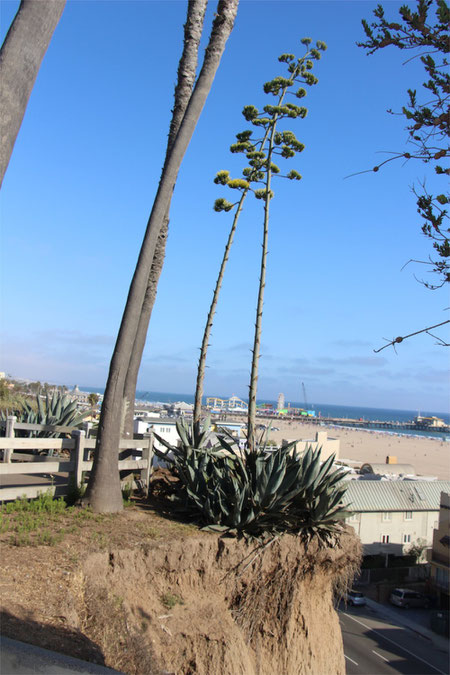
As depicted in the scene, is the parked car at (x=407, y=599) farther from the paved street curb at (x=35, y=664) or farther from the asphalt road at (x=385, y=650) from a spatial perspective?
the paved street curb at (x=35, y=664)

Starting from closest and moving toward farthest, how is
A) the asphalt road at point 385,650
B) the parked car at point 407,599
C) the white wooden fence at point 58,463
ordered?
the white wooden fence at point 58,463, the asphalt road at point 385,650, the parked car at point 407,599

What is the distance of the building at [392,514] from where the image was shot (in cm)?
3750

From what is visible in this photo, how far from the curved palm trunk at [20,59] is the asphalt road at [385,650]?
21381 millimetres

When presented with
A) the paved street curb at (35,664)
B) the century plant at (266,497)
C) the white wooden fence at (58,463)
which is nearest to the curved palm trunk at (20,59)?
the paved street curb at (35,664)

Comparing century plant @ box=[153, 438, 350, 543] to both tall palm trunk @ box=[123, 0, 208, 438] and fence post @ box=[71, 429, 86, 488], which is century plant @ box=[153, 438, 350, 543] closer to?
fence post @ box=[71, 429, 86, 488]

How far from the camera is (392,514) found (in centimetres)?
3819

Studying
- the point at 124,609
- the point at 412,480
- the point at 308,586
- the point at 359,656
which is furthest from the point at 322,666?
the point at 412,480

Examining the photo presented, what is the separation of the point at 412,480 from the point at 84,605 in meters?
40.6

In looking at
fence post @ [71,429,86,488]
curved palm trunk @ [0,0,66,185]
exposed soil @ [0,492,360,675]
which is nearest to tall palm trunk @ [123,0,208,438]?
fence post @ [71,429,86,488]

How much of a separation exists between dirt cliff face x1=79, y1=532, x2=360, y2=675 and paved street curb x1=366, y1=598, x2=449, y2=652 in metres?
21.9

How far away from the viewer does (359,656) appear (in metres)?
21.9

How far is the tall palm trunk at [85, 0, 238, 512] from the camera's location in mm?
8023

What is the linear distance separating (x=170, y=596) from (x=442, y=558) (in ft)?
106

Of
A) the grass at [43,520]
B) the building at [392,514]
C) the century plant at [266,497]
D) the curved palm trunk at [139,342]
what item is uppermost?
the curved palm trunk at [139,342]
